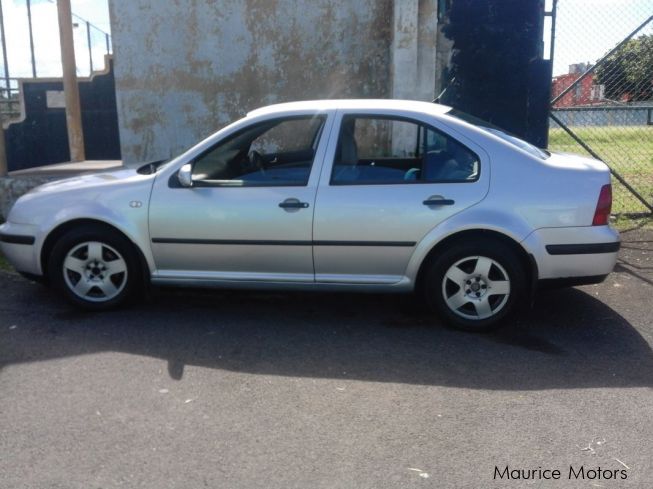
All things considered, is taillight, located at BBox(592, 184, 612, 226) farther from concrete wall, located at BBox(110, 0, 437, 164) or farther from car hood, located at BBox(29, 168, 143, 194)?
concrete wall, located at BBox(110, 0, 437, 164)

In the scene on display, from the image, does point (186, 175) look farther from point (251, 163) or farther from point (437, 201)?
point (437, 201)

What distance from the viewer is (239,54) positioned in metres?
8.33

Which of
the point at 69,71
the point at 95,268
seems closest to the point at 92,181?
the point at 95,268

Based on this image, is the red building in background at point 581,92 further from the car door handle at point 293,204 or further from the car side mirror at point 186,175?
the car side mirror at point 186,175

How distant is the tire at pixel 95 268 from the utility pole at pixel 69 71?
657 cm

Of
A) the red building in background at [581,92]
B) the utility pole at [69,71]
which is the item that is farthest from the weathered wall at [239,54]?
the utility pole at [69,71]

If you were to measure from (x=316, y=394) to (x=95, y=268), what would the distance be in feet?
7.35

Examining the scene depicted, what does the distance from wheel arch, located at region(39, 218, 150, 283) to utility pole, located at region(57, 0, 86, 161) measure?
6.47 meters

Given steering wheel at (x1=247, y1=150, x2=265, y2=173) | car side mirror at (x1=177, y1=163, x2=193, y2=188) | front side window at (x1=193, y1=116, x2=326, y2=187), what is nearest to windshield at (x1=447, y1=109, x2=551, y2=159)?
front side window at (x1=193, y1=116, x2=326, y2=187)

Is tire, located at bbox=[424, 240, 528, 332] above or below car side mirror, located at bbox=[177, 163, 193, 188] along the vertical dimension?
below

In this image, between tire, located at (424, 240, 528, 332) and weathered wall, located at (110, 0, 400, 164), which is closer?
tire, located at (424, 240, 528, 332)

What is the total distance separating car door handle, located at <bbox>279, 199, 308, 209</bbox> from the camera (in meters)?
4.75

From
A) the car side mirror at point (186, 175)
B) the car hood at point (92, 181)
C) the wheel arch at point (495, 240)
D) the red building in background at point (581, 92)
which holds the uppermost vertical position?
the red building in background at point (581, 92)

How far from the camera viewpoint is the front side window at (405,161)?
4746 mm
